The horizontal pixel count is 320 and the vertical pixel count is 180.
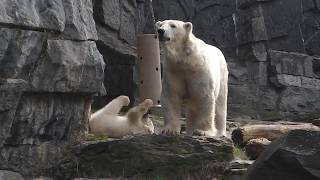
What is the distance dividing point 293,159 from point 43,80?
312cm

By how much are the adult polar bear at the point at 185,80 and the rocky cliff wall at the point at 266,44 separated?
8.15m

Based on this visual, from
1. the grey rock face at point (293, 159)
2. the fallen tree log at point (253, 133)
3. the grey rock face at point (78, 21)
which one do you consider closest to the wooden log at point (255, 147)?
the fallen tree log at point (253, 133)

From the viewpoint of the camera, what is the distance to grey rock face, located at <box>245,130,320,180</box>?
493cm

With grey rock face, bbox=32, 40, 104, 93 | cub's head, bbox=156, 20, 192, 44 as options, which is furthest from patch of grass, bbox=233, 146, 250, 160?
grey rock face, bbox=32, 40, 104, 93

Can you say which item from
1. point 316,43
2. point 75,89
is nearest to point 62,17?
point 75,89

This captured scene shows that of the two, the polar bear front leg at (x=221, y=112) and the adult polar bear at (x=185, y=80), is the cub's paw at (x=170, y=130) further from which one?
the polar bear front leg at (x=221, y=112)

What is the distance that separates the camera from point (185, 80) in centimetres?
723

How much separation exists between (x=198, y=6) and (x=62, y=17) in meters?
10.1

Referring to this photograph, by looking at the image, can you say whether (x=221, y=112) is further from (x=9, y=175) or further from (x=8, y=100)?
(x=9, y=175)

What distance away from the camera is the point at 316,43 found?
17203 millimetres

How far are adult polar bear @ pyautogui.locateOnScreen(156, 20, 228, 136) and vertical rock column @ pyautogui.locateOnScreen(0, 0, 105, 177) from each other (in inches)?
34.0

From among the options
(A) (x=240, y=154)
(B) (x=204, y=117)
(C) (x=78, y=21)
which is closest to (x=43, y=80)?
(C) (x=78, y=21)

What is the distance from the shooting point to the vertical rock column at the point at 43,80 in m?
6.47

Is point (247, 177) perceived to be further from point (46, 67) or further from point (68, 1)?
point (68, 1)
